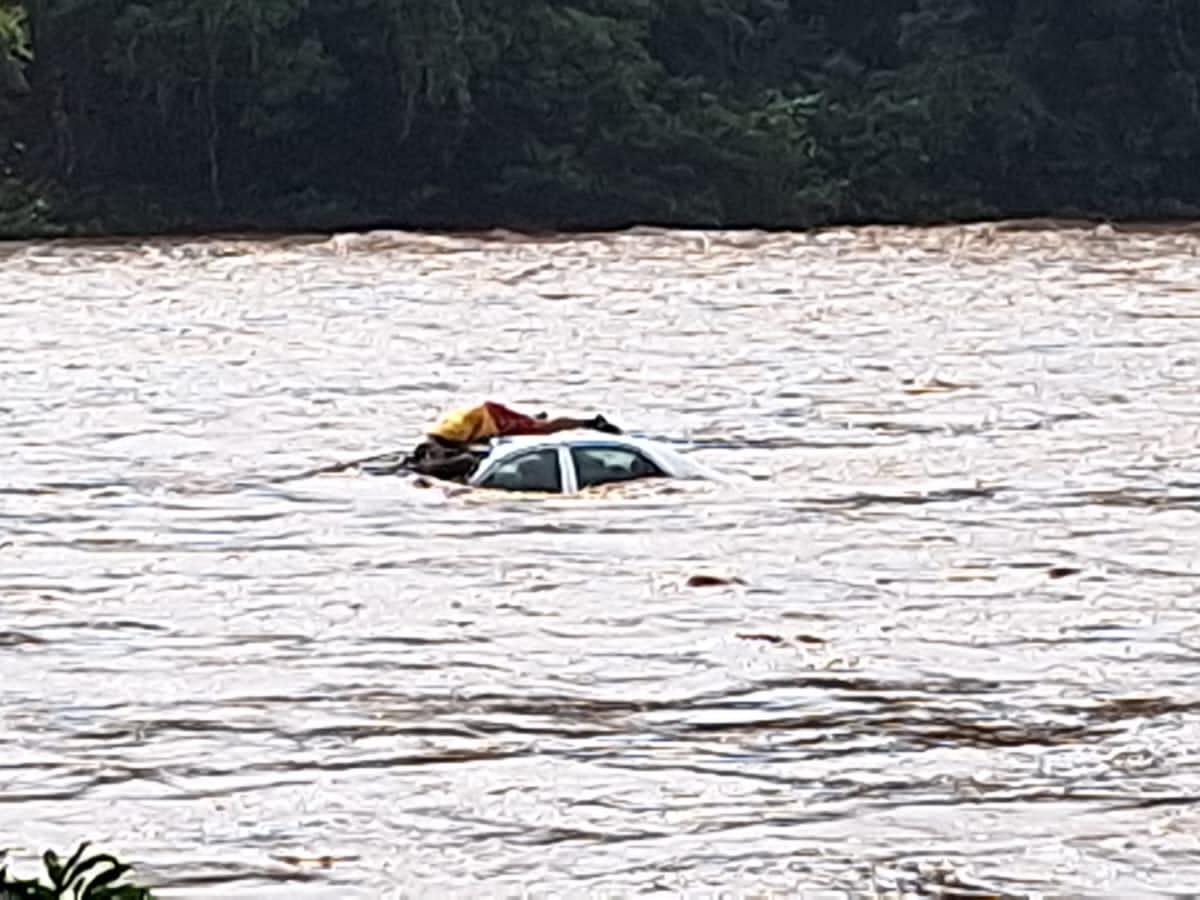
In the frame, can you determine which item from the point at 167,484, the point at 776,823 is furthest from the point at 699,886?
the point at 167,484

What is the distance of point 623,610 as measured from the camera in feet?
71.0

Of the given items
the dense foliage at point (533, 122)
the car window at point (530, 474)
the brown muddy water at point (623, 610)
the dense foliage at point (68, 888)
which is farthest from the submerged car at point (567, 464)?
the dense foliage at point (533, 122)

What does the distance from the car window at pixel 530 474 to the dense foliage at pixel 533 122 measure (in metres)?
30.9

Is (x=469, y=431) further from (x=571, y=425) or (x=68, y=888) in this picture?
(x=68, y=888)

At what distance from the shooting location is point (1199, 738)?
17453 millimetres

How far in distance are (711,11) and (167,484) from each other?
35449 millimetres

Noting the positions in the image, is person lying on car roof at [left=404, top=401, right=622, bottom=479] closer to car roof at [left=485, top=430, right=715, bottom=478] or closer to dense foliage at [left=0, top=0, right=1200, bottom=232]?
car roof at [left=485, top=430, right=715, bottom=478]

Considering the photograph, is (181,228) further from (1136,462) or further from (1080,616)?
(1080,616)

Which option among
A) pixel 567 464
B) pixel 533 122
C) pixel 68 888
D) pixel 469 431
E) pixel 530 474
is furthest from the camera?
pixel 533 122

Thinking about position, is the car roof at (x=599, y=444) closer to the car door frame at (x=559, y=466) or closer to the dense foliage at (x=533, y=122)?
the car door frame at (x=559, y=466)

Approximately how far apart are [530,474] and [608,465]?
604 millimetres

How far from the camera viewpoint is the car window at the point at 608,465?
2673 cm

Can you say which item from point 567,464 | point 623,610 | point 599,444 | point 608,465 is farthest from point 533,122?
point 623,610

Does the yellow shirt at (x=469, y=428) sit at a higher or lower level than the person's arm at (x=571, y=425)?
higher
